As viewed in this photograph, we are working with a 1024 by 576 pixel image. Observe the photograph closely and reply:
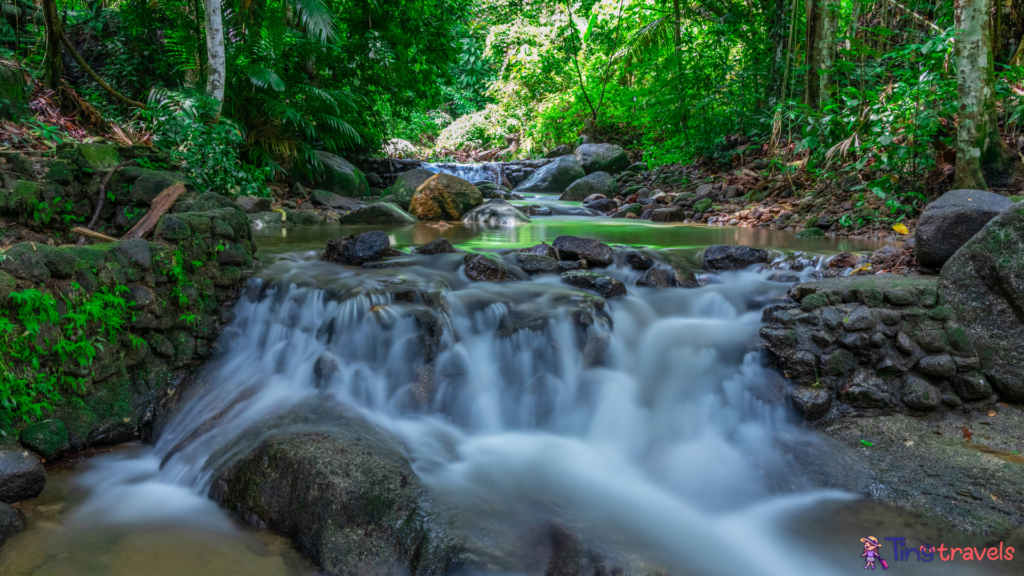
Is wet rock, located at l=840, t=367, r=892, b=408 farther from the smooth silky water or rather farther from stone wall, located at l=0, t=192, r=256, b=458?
stone wall, located at l=0, t=192, r=256, b=458

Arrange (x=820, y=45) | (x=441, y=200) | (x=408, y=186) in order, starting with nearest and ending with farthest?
(x=820, y=45) → (x=441, y=200) → (x=408, y=186)

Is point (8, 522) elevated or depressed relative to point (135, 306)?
depressed

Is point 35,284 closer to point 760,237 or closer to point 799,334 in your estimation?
point 799,334

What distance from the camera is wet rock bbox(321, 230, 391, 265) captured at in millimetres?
5172

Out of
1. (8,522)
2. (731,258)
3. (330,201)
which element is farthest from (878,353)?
(330,201)

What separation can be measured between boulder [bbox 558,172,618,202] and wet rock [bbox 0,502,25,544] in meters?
12.9

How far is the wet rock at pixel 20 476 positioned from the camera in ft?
7.82

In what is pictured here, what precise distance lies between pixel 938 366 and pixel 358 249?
449 cm

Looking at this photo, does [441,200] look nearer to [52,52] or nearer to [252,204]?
[252,204]

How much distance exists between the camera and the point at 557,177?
617 inches

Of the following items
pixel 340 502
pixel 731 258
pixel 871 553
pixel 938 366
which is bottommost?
pixel 871 553

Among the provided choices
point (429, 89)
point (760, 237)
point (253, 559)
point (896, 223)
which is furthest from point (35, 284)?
point (429, 89)

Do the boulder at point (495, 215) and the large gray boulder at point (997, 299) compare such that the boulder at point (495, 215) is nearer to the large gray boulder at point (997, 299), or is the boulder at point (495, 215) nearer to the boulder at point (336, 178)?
the boulder at point (336, 178)

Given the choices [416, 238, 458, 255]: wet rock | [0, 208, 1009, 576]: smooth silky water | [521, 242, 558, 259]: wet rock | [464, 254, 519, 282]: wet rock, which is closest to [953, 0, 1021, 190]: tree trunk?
[0, 208, 1009, 576]: smooth silky water
